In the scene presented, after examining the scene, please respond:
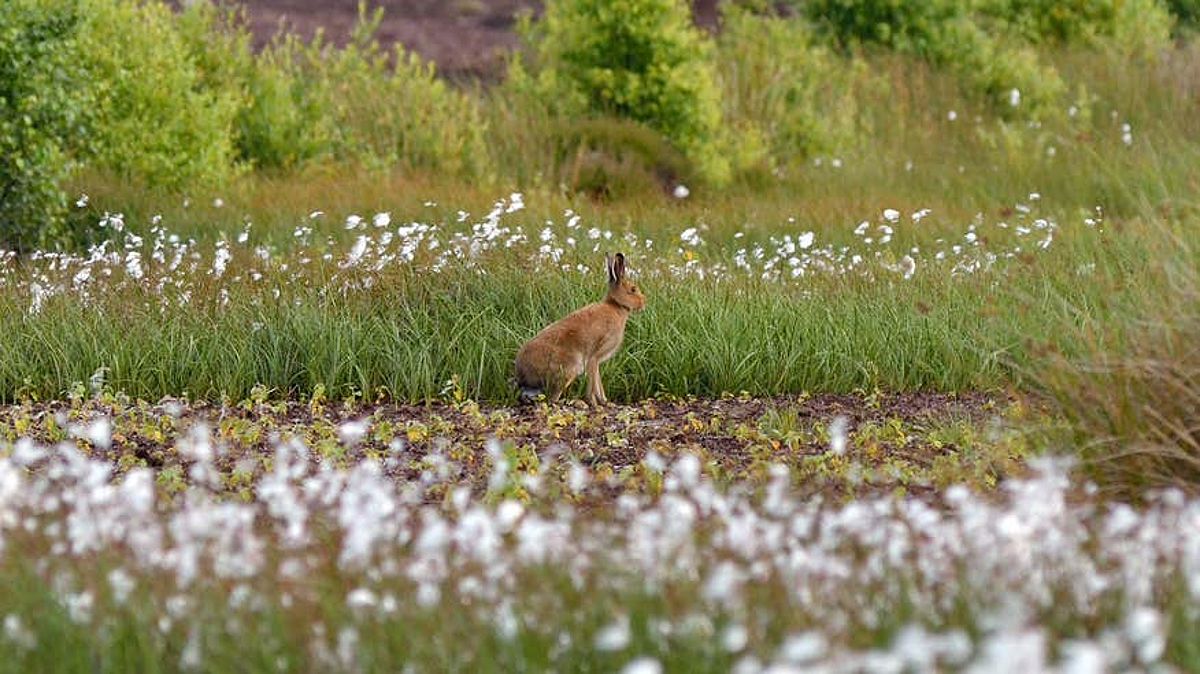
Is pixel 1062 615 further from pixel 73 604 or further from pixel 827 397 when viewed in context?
pixel 827 397

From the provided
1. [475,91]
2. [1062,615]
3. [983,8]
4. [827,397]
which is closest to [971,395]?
[827,397]

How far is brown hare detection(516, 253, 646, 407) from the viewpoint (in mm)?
8492

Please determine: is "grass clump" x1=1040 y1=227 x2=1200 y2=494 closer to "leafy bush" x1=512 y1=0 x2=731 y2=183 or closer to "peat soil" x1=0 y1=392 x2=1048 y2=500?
"peat soil" x1=0 y1=392 x2=1048 y2=500

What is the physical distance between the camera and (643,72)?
1812cm

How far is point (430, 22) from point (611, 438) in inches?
1092

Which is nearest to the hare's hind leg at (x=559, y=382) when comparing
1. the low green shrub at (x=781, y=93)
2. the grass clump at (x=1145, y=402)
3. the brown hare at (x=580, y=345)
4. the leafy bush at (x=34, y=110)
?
the brown hare at (x=580, y=345)

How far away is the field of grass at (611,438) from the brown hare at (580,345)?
0.20 m

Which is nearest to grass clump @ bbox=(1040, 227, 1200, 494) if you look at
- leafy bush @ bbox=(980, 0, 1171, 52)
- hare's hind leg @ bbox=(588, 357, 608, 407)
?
hare's hind leg @ bbox=(588, 357, 608, 407)

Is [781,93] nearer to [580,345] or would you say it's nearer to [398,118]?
[398,118]

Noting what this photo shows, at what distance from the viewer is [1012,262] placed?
1104 cm

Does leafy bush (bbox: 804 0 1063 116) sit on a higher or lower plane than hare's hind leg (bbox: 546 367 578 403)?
lower

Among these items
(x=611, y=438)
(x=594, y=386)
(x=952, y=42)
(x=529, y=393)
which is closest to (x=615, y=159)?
(x=952, y=42)

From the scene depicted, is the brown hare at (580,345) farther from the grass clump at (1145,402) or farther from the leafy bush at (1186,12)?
the leafy bush at (1186,12)

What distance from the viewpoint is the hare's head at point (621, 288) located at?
8.86m
